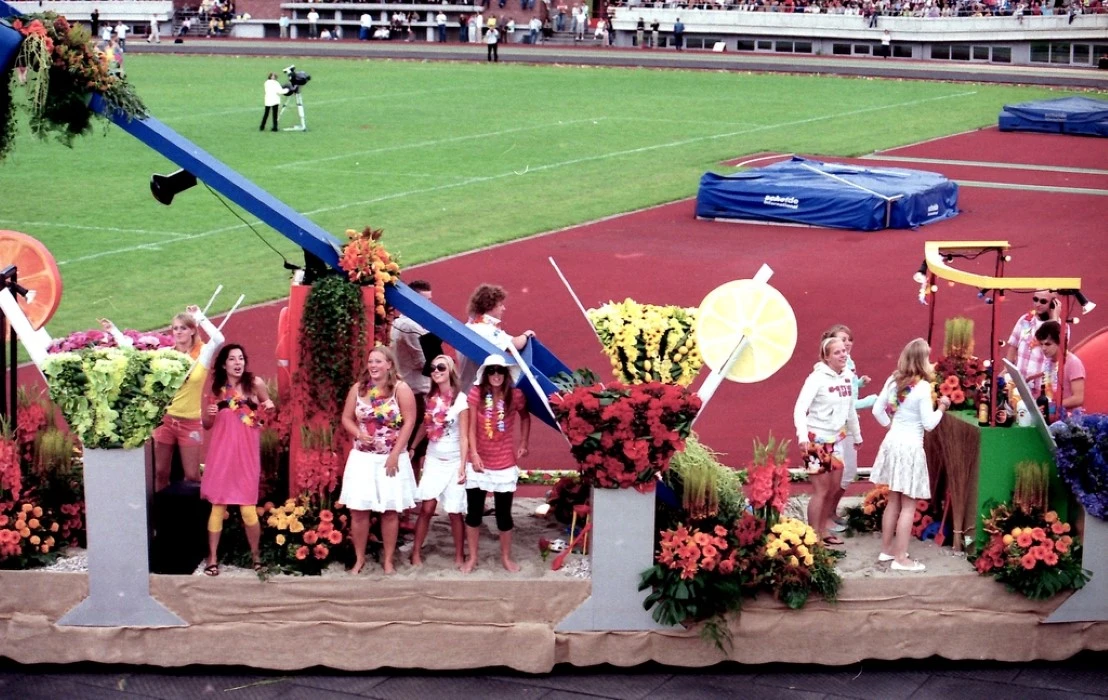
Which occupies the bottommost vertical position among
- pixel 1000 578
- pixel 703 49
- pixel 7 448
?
pixel 1000 578

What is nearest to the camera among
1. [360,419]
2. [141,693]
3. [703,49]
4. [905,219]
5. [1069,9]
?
[141,693]

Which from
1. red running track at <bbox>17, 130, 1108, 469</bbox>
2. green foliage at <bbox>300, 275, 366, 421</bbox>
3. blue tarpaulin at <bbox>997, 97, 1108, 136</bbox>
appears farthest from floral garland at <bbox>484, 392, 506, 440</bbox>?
blue tarpaulin at <bbox>997, 97, 1108, 136</bbox>

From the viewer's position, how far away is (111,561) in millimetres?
9367

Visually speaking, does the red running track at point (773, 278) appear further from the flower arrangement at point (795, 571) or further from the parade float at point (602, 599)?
the flower arrangement at point (795, 571)

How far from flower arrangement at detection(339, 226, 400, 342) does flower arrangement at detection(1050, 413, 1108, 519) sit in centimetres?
452

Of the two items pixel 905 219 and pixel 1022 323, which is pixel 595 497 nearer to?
pixel 1022 323

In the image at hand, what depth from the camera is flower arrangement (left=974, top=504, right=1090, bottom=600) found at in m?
9.45

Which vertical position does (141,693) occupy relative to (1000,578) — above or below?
below

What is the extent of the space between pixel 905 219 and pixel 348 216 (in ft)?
30.8

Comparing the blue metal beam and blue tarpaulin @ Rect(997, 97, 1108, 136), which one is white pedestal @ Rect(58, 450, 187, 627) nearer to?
the blue metal beam

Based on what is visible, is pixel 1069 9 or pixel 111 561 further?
pixel 1069 9

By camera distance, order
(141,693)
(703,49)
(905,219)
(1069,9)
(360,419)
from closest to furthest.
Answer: (141,693)
(360,419)
(905,219)
(1069,9)
(703,49)

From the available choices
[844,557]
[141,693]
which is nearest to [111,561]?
[141,693]

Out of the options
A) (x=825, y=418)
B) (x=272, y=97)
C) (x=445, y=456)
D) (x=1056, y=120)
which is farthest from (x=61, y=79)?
(x=1056, y=120)
